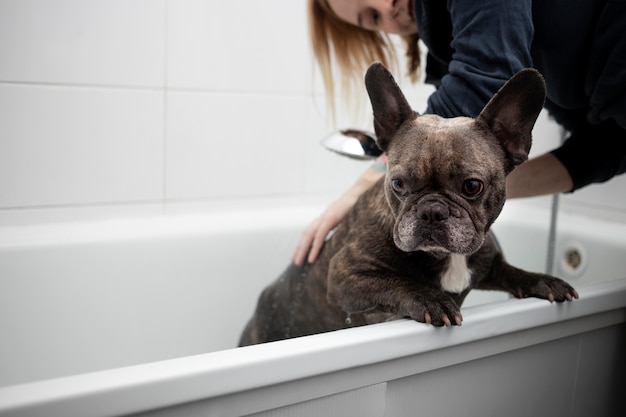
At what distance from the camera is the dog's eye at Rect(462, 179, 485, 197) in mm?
1009

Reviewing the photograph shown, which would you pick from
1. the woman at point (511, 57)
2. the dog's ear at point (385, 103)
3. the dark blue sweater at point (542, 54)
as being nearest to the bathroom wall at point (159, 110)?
the woman at point (511, 57)

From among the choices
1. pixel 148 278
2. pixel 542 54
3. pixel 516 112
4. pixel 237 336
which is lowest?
pixel 237 336

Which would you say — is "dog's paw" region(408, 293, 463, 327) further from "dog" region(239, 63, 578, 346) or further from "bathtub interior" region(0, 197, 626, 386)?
"bathtub interior" region(0, 197, 626, 386)

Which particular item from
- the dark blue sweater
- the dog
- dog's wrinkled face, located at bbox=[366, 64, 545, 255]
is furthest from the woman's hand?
dog's wrinkled face, located at bbox=[366, 64, 545, 255]

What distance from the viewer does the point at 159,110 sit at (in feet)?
6.91

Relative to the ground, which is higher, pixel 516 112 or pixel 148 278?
pixel 516 112

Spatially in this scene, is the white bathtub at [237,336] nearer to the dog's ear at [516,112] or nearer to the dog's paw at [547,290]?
the dog's paw at [547,290]

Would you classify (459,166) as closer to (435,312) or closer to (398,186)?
(398,186)

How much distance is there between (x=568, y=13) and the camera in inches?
46.7

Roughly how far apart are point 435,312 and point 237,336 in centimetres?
105

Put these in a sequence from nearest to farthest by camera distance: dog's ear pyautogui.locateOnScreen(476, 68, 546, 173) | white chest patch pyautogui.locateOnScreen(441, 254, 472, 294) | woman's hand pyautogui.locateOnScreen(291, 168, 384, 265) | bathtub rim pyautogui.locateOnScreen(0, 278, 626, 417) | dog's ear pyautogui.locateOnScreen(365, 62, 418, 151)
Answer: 1. bathtub rim pyautogui.locateOnScreen(0, 278, 626, 417)
2. dog's ear pyautogui.locateOnScreen(476, 68, 546, 173)
3. dog's ear pyautogui.locateOnScreen(365, 62, 418, 151)
4. white chest patch pyautogui.locateOnScreen(441, 254, 472, 294)
5. woman's hand pyautogui.locateOnScreen(291, 168, 384, 265)

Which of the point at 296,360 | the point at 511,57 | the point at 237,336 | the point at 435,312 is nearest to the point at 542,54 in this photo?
the point at 511,57

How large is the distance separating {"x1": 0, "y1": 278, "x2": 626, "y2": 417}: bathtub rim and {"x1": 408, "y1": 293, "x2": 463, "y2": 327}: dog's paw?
0.05 feet

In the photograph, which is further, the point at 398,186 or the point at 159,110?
the point at 159,110
